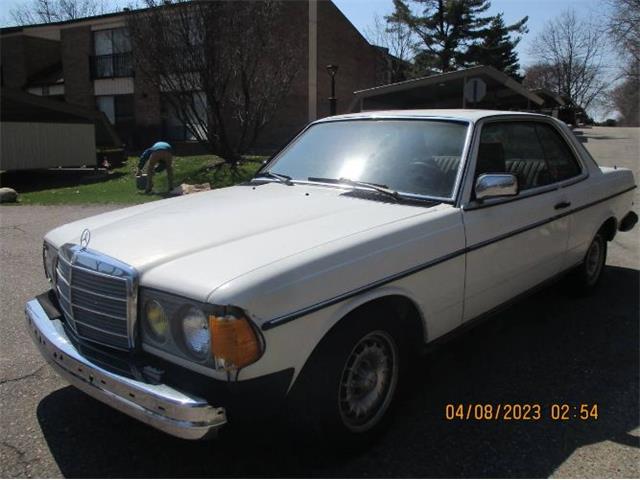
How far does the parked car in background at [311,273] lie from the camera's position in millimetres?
2311

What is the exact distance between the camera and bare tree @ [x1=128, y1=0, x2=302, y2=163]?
630 inches

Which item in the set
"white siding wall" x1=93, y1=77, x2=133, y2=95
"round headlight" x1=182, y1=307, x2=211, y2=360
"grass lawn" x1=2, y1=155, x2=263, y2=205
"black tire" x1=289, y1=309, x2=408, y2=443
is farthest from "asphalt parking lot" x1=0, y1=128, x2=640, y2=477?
"white siding wall" x1=93, y1=77, x2=133, y2=95

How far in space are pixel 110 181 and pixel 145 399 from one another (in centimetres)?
1524

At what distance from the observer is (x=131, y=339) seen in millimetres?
2537

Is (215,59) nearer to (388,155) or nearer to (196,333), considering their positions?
(388,155)

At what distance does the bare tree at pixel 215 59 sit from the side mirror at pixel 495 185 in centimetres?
1446

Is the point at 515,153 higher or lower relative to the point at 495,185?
higher

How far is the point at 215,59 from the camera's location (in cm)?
1641

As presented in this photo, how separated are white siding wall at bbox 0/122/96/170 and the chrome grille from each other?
15333 mm

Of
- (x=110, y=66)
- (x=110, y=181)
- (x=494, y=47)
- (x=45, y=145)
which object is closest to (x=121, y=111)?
(x=110, y=66)

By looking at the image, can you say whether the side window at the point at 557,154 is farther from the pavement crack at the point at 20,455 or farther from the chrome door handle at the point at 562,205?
the pavement crack at the point at 20,455

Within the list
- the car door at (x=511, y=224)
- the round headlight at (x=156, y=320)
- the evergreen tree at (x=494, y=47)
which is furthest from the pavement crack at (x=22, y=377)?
the evergreen tree at (x=494, y=47)

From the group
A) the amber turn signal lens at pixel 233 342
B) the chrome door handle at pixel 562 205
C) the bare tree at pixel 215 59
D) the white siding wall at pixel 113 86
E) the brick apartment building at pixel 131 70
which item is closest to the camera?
the amber turn signal lens at pixel 233 342
